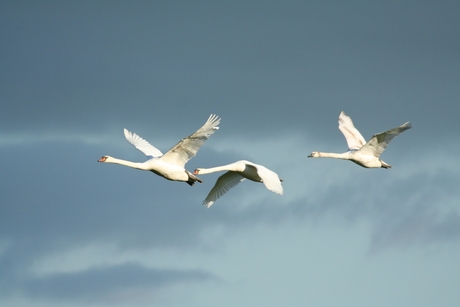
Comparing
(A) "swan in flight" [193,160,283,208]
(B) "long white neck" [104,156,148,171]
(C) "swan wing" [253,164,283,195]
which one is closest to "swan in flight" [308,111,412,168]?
(A) "swan in flight" [193,160,283,208]

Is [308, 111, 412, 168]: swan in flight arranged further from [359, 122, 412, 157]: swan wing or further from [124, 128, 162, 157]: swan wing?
[124, 128, 162, 157]: swan wing

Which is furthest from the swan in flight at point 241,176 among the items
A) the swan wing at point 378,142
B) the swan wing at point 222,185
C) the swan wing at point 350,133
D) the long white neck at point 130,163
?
the swan wing at point 350,133

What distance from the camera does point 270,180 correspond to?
38.8 m

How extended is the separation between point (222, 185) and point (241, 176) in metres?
1.06

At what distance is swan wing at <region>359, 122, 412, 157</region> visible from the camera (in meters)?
43.0

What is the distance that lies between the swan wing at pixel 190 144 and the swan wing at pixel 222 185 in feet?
10.9

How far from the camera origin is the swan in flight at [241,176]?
127 ft

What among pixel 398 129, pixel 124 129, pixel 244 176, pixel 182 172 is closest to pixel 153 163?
pixel 182 172

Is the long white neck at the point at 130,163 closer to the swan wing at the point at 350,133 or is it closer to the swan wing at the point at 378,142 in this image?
the swan wing at the point at 378,142

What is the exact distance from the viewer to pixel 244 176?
138ft

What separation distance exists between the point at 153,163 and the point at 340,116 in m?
11.2

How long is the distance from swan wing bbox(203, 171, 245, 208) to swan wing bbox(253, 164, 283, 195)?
3.00 metres

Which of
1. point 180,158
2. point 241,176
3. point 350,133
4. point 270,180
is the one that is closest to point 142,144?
point 241,176

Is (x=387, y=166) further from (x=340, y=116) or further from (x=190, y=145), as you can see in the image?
(x=190, y=145)
